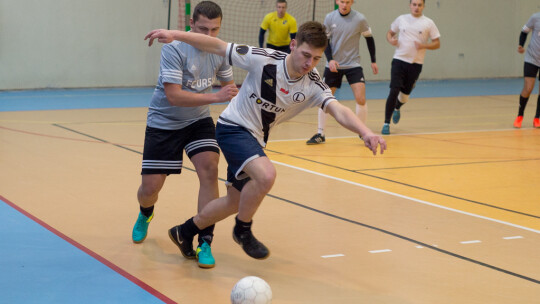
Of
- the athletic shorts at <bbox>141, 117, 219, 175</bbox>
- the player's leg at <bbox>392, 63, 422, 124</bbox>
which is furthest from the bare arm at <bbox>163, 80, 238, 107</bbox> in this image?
the player's leg at <bbox>392, 63, 422, 124</bbox>

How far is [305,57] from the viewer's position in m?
4.47

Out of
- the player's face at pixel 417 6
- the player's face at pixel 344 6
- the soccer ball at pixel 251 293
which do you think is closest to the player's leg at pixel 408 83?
the player's face at pixel 417 6

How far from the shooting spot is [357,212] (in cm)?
617

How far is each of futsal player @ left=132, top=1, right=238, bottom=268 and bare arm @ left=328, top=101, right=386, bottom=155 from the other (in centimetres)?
82

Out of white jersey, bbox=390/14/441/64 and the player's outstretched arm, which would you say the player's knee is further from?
the player's outstretched arm

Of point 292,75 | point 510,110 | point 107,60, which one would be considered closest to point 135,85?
point 107,60

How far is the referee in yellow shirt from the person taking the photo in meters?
15.9

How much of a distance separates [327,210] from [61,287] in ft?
8.59

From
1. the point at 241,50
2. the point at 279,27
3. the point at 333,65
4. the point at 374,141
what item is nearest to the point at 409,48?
the point at 333,65

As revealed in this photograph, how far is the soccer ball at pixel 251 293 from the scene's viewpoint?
3.73 meters

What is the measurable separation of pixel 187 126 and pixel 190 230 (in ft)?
2.39

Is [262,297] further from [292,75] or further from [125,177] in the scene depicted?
[125,177]

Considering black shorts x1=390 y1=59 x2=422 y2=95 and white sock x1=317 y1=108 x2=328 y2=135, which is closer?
white sock x1=317 y1=108 x2=328 y2=135

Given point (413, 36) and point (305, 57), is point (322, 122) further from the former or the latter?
point (305, 57)
